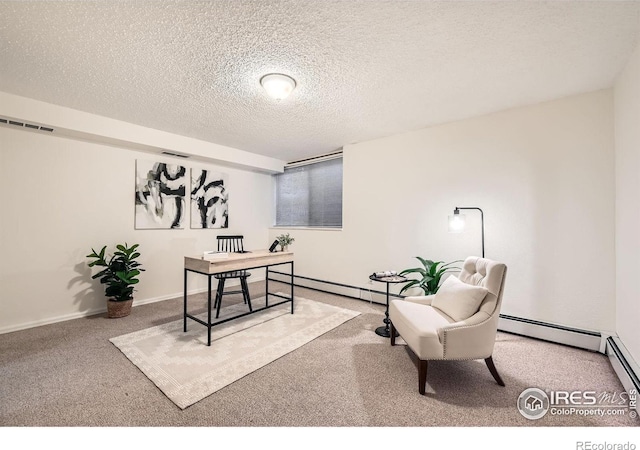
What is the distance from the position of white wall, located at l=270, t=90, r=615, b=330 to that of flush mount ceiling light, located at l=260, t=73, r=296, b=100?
2036mm

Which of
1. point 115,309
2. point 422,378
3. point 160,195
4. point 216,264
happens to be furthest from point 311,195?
point 422,378

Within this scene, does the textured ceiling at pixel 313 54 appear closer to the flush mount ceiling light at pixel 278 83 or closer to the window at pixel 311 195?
the flush mount ceiling light at pixel 278 83

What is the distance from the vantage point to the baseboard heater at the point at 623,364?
5.95 feet

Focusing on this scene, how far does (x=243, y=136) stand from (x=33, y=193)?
2495mm

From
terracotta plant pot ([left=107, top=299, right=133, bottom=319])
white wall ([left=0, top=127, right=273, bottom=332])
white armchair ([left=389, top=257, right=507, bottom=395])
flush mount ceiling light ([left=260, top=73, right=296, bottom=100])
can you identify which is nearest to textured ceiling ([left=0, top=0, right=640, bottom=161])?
flush mount ceiling light ([left=260, top=73, right=296, bottom=100])

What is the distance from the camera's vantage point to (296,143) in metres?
4.24

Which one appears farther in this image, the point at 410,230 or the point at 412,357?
the point at 410,230

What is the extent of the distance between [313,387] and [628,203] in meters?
2.84

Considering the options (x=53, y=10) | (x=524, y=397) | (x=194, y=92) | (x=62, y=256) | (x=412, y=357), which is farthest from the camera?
(x=62, y=256)

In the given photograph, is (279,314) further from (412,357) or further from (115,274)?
(115,274)

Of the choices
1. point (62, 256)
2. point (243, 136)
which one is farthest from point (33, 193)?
point (243, 136)

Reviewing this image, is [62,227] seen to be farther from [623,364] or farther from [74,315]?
[623,364]

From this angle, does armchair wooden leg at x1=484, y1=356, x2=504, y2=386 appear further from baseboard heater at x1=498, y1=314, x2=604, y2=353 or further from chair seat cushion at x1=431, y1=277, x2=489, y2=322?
baseboard heater at x1=498, y1=314, x2=604, y2=353

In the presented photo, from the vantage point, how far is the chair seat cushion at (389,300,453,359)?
187 centimetres
